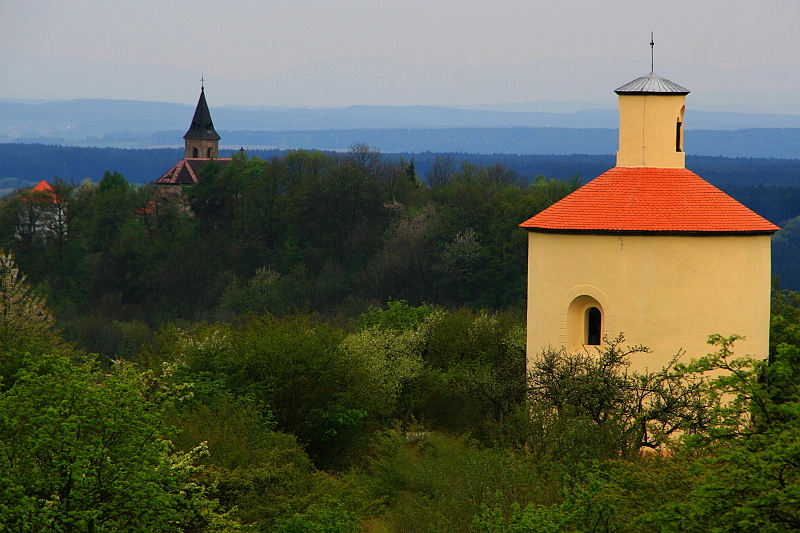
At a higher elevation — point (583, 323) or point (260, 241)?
point (583, 323)

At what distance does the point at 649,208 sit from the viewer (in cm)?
2150

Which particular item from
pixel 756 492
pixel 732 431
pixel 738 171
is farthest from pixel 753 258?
pixel 738 171

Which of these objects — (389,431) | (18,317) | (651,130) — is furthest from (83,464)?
(18,317)

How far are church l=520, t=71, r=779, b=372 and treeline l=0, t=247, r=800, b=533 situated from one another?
55 centimetres

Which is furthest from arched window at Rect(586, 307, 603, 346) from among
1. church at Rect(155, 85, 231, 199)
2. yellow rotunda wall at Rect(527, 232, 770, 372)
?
church at Rect(155, 85, 231, 199)

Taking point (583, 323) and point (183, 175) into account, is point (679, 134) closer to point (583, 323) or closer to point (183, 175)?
point (583, 323)

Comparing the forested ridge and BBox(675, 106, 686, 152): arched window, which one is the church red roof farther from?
BBox(675, 106, 686, 152): arched window

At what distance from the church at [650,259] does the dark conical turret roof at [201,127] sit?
105 meters

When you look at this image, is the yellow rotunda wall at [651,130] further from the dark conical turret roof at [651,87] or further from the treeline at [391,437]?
the treeline at [391,437]

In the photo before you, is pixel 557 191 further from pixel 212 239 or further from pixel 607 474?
pixel 607 474

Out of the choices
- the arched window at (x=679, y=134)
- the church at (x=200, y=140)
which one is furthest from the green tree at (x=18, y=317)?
the church at (x=200, y=140)

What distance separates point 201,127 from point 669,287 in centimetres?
10834

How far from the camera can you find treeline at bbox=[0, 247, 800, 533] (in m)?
13.1

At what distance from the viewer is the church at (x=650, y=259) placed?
21.0m
